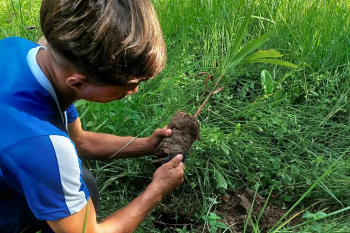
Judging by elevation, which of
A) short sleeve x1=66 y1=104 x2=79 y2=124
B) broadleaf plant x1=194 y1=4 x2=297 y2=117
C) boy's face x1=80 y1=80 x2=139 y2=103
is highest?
boy's face x1=80 y1=80 x2=139 y2=103

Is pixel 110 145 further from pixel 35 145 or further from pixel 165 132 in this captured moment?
pixel 35 145

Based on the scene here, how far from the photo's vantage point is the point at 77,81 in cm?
122

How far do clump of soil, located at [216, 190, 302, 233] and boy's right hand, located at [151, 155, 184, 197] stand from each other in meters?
0.37

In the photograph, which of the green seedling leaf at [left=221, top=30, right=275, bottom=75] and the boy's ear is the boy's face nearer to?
the boy's ear

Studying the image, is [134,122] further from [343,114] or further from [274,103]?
[343,114]

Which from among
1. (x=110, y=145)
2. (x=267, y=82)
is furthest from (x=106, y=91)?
(x=267, y=82)

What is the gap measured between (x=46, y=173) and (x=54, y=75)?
12.8 inches

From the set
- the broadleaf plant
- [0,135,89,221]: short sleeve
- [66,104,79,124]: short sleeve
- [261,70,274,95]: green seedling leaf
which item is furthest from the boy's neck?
[261,70,274,95]: green seedling leaf

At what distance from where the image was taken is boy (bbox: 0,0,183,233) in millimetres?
1120

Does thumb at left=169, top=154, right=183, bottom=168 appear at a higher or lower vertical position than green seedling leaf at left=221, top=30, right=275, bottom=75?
lower

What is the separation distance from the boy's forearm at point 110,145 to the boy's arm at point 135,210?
284mm

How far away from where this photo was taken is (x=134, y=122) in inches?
82.6

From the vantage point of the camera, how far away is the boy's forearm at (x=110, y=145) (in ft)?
6.25

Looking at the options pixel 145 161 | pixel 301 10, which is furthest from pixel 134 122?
pixel 301 10
